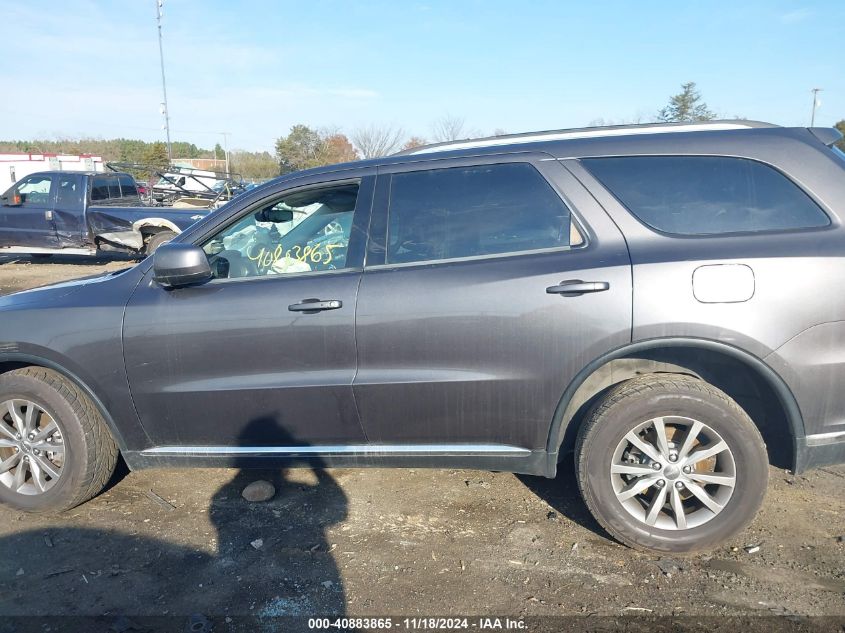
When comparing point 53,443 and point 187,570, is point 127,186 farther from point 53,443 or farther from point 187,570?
point 187,570

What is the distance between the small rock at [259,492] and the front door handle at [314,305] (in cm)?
121

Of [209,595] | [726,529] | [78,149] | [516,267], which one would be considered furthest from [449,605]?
[78,149]

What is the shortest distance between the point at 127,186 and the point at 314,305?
1167cm

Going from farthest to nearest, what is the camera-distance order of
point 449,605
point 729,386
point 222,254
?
1. point 222,254
2. point 729,386
3. point 449,605

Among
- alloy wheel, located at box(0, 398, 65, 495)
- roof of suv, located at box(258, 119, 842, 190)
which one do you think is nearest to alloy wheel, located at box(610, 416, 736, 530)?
roof of suv, located at box(258, 119, 842, 190)

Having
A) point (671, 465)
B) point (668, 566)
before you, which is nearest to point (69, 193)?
point (671, 465)

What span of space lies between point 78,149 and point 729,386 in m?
67.2

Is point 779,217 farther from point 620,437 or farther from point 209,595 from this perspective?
point 209,595

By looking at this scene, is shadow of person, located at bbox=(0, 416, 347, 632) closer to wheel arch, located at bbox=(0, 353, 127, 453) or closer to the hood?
wheel arch, located at bbox=(0, 353, 127, 453)

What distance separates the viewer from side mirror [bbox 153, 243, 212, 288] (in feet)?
10.1

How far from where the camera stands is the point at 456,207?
3121mm

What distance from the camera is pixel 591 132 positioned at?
10.7ft

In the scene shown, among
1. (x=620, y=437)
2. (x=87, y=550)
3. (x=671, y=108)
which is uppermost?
(x=671, y=108)

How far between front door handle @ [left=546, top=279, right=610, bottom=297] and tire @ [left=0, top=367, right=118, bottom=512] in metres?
2.50
